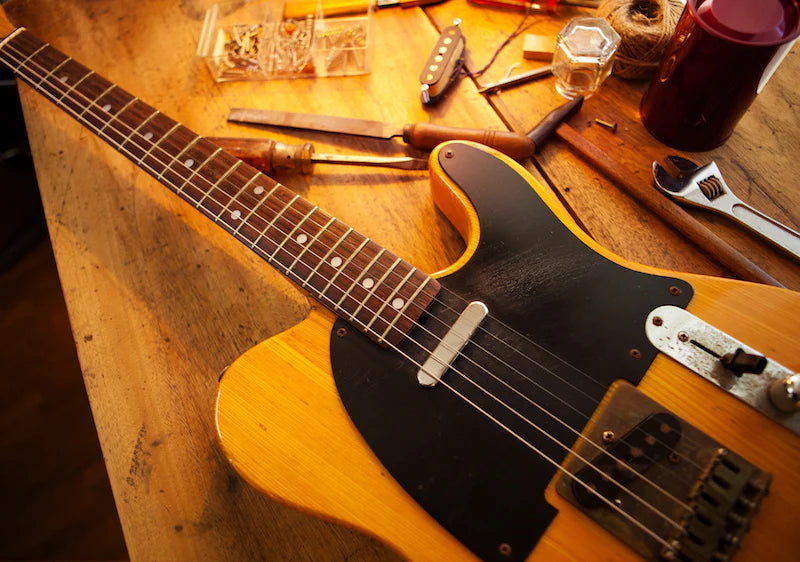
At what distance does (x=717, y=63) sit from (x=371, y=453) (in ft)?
2.62

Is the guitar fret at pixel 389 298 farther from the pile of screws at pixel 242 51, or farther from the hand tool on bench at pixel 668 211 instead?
the pile of screws at pixel 242 51

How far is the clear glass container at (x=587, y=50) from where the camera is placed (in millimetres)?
1017

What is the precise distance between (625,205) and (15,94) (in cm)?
173

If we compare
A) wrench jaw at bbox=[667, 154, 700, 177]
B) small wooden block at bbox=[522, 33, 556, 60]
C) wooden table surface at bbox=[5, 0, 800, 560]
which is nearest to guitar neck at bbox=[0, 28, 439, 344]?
wooden table surface at bbox=[5, 0, 800, 560]

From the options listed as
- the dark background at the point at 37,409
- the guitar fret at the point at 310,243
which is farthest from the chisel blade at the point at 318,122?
the dark background at the point at 37,409

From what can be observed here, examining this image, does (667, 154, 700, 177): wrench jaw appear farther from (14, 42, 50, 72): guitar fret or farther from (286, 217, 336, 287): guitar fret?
(14, 42, 50, 72): guitar fret

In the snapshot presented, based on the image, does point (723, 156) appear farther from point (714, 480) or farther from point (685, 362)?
point (714, 480)

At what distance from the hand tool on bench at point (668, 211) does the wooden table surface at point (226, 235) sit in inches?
0.9

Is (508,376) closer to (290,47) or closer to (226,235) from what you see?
(226,235)

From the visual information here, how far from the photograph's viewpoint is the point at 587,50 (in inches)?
40.3

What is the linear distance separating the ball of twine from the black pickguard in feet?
1.61

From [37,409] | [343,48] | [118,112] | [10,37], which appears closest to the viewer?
[118,112]

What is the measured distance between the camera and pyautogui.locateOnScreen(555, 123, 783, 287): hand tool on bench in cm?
83

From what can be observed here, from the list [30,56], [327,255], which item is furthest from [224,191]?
[30,56]
